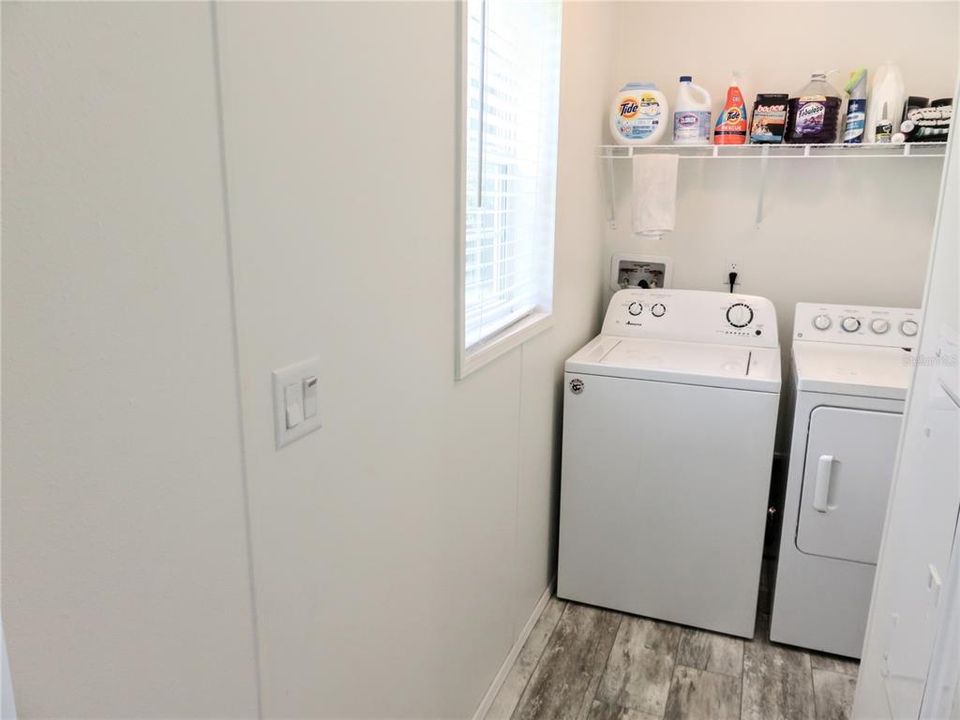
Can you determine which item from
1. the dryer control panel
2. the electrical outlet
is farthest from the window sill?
the electrical outlet

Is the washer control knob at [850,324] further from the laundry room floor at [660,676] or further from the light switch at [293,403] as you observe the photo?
the light switch at [293,403]

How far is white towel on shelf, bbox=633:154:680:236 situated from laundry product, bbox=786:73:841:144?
42cm

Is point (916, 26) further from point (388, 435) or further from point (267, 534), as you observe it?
point (267, 534)

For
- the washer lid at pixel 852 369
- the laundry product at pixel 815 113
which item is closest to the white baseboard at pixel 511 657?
the washer lid at pixel 852 369

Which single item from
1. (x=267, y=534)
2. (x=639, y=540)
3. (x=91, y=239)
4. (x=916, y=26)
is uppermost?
(x=916, y=26)

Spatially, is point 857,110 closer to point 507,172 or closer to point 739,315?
point 739,315

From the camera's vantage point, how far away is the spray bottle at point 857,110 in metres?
2.40

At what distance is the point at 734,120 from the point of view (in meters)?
2.57

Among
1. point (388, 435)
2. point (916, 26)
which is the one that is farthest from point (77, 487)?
point (916, 26)

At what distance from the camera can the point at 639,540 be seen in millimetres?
2371

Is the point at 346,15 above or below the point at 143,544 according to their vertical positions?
above

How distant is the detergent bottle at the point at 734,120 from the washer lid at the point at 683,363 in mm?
766

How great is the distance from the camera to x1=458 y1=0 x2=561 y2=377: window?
61.3 inches

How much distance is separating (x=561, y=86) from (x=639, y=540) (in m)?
1.49
